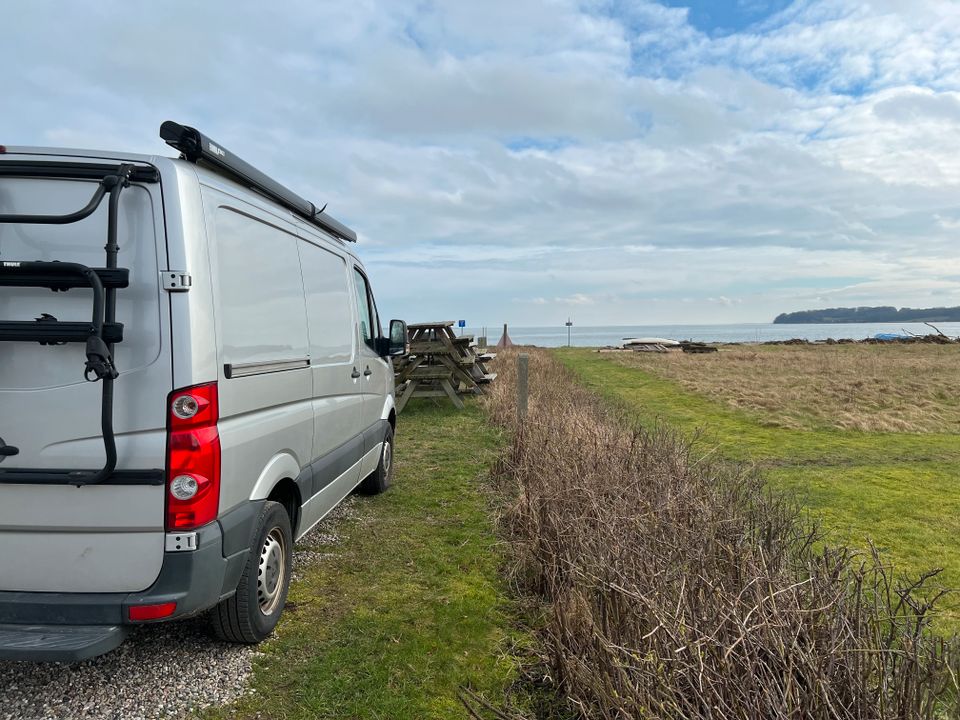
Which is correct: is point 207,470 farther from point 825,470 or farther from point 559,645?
point 825,470

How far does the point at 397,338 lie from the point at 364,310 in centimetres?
54

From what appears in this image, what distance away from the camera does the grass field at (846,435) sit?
21.7 feet

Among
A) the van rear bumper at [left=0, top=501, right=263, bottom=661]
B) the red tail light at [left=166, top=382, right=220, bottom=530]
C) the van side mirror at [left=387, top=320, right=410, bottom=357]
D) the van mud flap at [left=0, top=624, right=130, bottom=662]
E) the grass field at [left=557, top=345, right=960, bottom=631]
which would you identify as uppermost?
the van side mirror at [left=387, top=320, right=410, bottom=357]

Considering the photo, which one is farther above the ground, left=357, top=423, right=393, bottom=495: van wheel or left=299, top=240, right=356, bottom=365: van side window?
left=299, top=240, right=356, bottom=365: van side window

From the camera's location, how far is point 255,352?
3.58 m

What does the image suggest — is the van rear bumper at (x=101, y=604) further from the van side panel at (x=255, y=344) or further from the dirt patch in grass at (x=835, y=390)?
the dirt patch in grass at (x=835, y=390)

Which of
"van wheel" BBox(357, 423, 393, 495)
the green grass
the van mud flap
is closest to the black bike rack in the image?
the van mud flap

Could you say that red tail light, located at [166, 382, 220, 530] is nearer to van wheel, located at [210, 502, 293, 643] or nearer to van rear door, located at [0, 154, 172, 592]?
van rear door, located at [0, 154, 172, 592]

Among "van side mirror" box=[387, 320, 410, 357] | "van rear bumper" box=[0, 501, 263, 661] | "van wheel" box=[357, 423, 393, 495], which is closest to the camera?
"van rear bumper" box=[0, 501, 263, 661]

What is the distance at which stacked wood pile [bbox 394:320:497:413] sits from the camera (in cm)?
1463

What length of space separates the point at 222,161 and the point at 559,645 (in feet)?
9.74

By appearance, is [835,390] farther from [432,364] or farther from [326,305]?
[326,305]

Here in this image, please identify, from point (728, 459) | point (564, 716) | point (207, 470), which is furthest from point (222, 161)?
point (728, 459)

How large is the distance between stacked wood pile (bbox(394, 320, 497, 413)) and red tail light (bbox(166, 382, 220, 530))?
11492 millimetres
